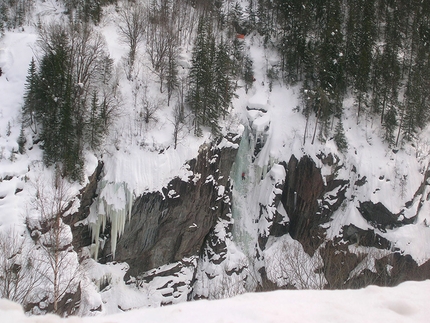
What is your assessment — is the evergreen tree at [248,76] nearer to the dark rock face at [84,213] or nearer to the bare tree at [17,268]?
the dark rock face at [84,213]

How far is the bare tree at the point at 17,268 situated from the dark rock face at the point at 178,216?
226 inches

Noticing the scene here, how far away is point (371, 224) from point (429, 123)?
35.3 ft

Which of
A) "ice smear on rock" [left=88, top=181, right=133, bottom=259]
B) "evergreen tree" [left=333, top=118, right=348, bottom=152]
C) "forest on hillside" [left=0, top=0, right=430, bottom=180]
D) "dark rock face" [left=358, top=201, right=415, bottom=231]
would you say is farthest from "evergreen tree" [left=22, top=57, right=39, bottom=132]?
"dark rock face" [left=358, top=201, right=415, bottom=231]

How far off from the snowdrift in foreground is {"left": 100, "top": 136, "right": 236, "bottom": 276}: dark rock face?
1329 centimetres

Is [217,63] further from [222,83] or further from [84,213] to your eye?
[84,213]

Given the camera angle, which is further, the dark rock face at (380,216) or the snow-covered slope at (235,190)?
the dark rock face at (380,216)

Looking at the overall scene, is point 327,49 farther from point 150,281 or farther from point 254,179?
point 150,281

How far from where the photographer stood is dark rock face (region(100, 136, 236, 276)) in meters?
15.7

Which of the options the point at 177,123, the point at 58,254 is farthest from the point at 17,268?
the point at 177,123

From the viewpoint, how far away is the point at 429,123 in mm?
23031

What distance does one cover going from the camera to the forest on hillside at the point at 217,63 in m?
15.6

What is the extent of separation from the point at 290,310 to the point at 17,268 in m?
9.16

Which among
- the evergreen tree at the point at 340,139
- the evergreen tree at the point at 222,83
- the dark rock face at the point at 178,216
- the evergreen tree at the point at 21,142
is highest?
the evergreen tree at the point at 222,83

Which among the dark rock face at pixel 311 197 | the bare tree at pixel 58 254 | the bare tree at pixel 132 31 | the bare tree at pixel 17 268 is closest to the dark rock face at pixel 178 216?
the bare tree at pixel 58 254
